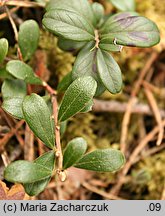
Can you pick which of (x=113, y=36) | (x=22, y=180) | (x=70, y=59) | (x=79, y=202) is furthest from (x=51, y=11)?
(x=79, y=202)

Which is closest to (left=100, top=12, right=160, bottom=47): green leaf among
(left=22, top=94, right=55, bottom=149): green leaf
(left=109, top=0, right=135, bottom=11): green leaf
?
(left=109, top=0, right=135, bottom=11): green leaf

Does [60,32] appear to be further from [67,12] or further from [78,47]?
[78,47]

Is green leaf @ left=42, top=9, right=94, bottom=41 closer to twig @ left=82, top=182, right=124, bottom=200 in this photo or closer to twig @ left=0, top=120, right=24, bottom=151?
twig @ left=0, top=120, right=24, bottom=151

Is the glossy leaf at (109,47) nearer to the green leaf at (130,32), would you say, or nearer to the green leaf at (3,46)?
the green leaf at (130,32)

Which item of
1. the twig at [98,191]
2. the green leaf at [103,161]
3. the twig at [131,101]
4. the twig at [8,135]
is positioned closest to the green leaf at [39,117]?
the green leaf at [103,161]

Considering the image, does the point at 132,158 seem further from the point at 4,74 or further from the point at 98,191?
the point at 4,74

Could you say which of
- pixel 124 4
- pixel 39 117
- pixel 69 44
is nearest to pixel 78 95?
pixel 39 117
